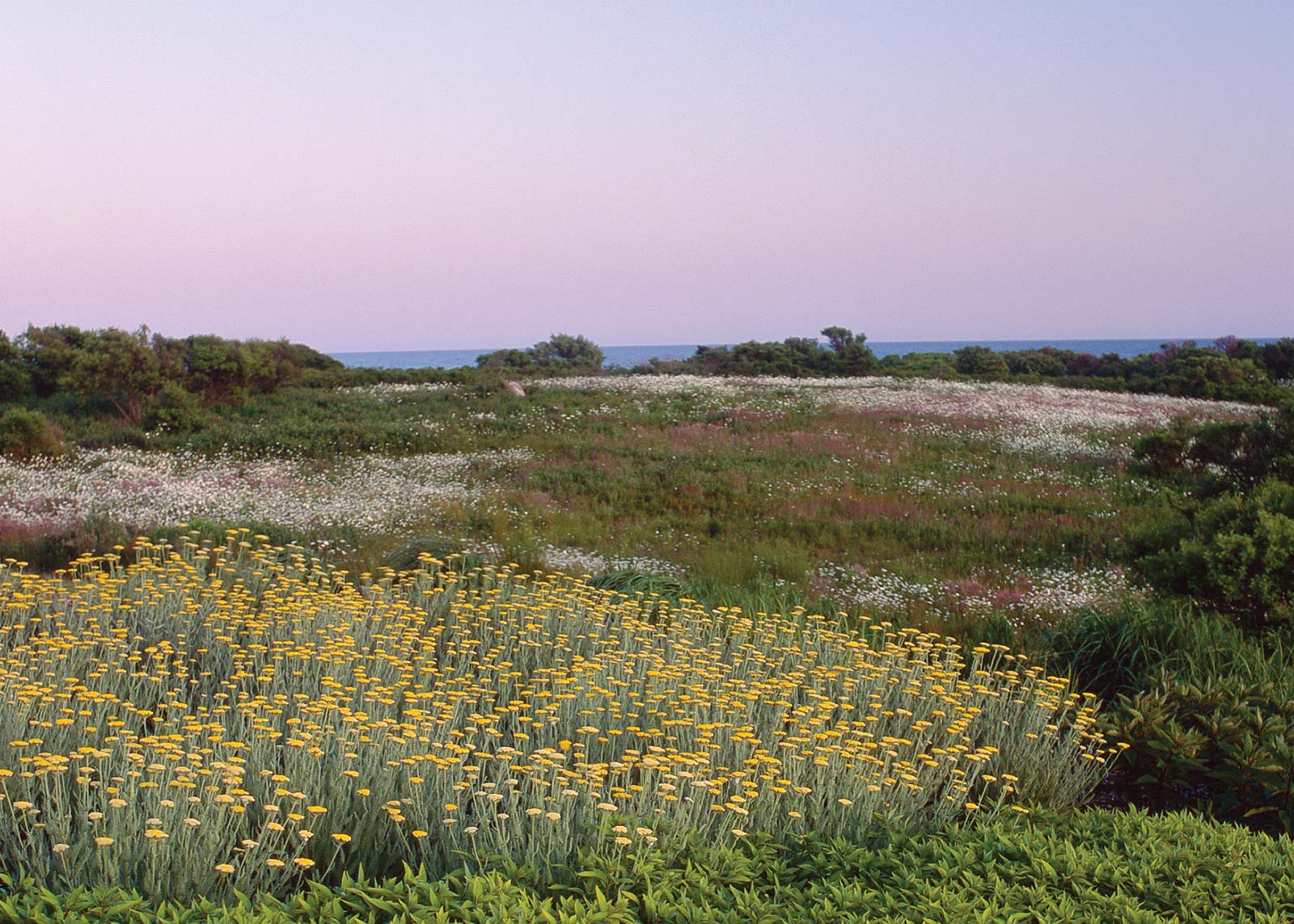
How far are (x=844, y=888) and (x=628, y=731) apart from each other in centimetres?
174

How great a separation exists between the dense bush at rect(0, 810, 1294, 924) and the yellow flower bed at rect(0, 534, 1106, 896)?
0.18m

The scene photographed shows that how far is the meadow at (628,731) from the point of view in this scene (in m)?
3.62

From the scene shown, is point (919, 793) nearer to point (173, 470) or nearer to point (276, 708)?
point (276, 708)

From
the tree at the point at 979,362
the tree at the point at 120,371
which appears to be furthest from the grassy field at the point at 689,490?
the tree at the point at 979,362

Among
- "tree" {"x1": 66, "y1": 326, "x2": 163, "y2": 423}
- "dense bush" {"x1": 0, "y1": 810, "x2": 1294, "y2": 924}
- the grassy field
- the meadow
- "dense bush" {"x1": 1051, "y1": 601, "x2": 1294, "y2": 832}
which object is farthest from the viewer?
"tree" {"x1": 66, "y1": 326, "x2": 163, "y2": 423}

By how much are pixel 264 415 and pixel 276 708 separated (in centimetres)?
2371

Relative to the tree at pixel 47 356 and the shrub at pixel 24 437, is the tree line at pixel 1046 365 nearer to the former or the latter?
the tree at pixel 47 356

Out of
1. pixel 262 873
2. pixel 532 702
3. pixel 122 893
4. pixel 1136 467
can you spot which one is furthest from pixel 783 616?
pixel 1136 467

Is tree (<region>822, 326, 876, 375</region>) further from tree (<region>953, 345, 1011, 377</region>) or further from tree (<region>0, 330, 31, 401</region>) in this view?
tree (<region>0, 330, 31, 401</region>)

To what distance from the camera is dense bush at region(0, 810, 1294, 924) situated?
3178 millimetres

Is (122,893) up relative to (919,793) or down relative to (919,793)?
up

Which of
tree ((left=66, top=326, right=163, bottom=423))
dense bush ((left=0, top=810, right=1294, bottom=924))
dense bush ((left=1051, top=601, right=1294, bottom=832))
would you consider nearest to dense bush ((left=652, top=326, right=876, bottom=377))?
tree ((left=66, top=326, right=163, bottom=423))

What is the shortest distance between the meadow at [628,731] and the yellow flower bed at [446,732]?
0.10 ft

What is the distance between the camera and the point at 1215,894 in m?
3.66
